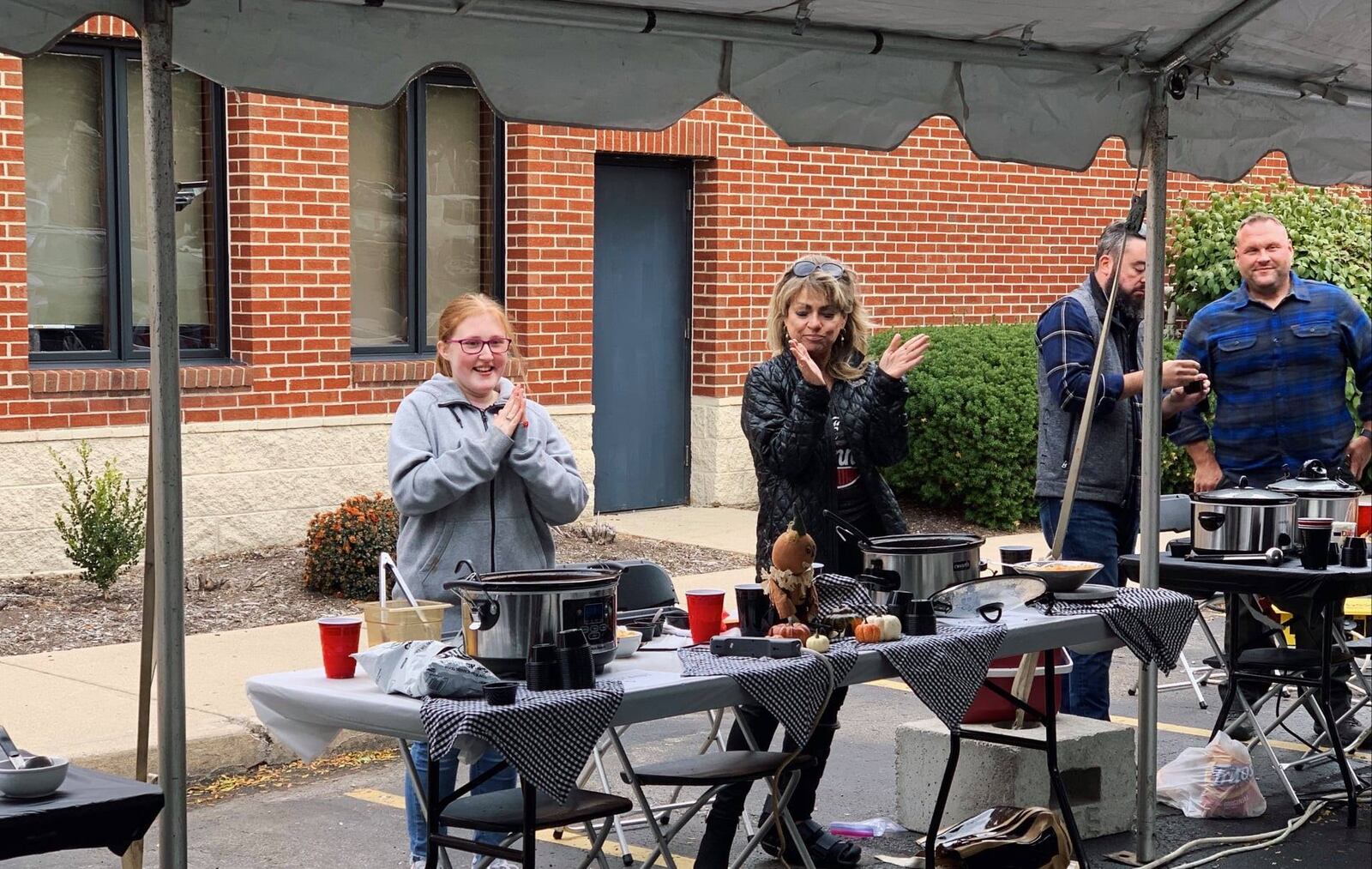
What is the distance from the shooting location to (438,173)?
12086mm

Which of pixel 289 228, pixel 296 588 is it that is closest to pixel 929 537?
pixel 296 588

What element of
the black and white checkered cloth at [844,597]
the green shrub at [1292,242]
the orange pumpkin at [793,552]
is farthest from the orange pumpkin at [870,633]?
the green shrub at [1292,242]

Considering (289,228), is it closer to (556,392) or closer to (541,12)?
(556,392)

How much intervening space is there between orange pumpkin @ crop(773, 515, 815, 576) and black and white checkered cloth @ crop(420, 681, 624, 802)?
0.75m

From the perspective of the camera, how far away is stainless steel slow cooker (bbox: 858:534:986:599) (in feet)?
16.9

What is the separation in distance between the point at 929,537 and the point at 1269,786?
238 cm

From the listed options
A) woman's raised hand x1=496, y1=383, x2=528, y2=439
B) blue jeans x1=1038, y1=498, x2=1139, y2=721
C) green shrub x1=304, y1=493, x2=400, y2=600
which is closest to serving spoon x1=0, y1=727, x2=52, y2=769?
woman's raised hand x1=496, y1=383, x2=528, y2=439

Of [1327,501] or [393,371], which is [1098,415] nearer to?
[1327,501]

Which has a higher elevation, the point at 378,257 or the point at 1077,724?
the point at 378,257

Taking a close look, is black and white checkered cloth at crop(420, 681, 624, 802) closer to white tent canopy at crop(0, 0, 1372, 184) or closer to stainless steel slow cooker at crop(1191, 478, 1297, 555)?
white tent canopy at crop(0, 0, 1372, 184)

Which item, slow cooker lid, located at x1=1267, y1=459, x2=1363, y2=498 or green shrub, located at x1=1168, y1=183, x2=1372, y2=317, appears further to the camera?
green shrub, located at x1=1168, y1=183, x2=1372, y2=317

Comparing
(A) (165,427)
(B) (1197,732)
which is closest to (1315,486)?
(B) (1197,732)

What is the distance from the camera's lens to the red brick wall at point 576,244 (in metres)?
10.5

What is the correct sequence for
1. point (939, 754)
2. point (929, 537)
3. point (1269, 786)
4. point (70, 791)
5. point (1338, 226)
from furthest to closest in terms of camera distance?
point (1338, 226)
point (1269, 786)
point (939, 754)
point (929, 537)
point (70, 791)
